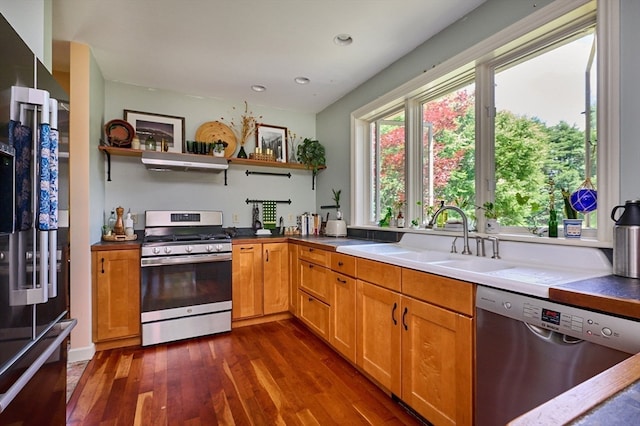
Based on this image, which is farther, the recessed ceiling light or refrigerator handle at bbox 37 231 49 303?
the recessed ceiling light

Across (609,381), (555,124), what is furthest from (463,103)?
(609,381)

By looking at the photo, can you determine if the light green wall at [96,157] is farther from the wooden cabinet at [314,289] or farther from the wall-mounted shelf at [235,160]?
the wooden cabinet at [314,289]

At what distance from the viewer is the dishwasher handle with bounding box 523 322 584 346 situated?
100 centimetres

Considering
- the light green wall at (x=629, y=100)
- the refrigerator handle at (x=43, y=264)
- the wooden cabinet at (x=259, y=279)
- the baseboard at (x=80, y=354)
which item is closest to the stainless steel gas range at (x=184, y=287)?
the wooden cabinet at (x=259, y=279)

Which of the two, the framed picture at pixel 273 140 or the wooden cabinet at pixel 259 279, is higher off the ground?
the framed picture at pixel 273 140

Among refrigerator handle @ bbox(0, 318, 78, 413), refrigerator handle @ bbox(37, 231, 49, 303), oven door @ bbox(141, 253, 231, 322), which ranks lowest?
oven door @ bbox(141, 253, 231, 322)

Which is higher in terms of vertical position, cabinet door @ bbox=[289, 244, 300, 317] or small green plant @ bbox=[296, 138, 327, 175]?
small green plant @ bbox=[296, 138, 327, 175]

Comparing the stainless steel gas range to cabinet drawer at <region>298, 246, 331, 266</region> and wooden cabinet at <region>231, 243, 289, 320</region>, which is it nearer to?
wooden cabinet at <region>231, 243, 289, 320</region>

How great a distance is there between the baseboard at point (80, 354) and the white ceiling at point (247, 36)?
242 cm

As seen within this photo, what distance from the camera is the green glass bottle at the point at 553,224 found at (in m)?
1.58

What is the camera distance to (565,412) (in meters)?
0.44

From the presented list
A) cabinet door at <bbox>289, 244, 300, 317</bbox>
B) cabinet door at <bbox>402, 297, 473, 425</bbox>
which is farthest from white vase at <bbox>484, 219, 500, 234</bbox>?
cabinet door at <bbox>289, 244, 300, 317</bbox>

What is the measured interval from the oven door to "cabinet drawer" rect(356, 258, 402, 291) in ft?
4.78

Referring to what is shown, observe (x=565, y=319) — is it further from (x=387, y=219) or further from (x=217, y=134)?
(x=217, y=134)
